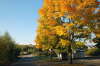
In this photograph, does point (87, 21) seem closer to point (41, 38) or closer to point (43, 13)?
point (43, 13)

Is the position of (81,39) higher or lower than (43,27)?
lower

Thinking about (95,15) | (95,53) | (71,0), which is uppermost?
(71,0)

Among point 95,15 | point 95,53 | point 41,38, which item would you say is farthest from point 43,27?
point 95,53

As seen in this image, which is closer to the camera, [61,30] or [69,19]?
[61,30]

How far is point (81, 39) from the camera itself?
84.9ft

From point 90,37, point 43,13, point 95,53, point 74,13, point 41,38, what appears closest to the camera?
point 74,13

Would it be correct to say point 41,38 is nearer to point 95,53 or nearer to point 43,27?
point 43,27

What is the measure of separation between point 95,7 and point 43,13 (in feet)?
24.8

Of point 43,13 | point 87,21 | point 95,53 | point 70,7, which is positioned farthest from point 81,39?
point 95,53

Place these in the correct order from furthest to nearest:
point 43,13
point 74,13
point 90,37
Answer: point 43,13 < point 90,37 < point 74,13

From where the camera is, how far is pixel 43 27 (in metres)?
28.5

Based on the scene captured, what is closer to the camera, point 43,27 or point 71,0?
point 71,0

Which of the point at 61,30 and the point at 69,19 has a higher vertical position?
the point at 69,19

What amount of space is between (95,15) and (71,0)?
3590 mm
